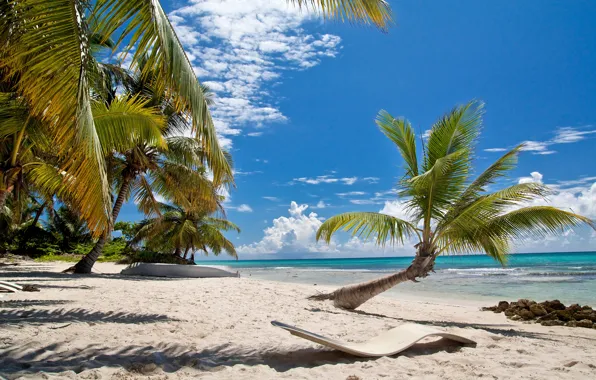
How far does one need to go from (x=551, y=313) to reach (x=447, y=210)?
3.41m

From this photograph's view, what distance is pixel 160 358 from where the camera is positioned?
3.40 metres

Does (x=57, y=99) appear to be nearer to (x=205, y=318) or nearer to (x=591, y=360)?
(x=205, y=318)

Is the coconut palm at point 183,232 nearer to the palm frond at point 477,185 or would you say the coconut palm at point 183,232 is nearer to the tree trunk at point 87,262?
the tree trunk at point 87,262

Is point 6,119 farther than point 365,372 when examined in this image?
Yes

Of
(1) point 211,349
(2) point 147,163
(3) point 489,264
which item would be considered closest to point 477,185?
(1) point 211,349

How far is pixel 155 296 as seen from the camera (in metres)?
7.48

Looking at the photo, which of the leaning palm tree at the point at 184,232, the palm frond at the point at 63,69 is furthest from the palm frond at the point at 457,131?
the leaning palm tree at the point at 184,232

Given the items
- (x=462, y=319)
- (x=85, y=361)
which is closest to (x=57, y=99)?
(x=85, y=361)

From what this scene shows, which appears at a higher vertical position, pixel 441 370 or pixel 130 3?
pixel 130 3

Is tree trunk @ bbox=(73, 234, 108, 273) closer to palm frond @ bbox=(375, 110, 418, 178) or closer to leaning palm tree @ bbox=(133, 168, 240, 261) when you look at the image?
leaning palm tree @ bbox=(133, 168, 240, 261)

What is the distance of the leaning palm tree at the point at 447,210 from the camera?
7211 millimetres

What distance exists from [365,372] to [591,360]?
2.50m

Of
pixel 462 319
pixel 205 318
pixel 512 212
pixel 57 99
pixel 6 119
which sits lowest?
pixel 462 319

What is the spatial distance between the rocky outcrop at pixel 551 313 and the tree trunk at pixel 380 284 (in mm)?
2523
